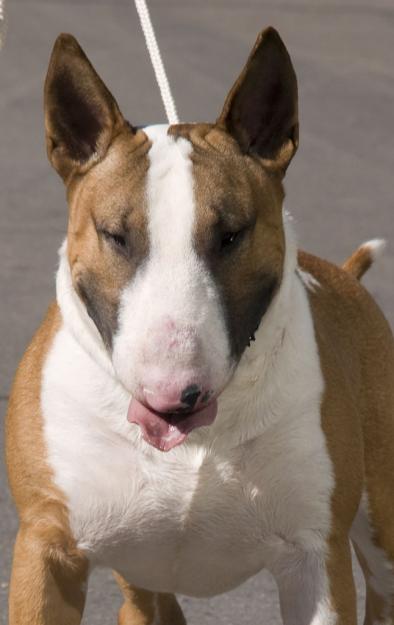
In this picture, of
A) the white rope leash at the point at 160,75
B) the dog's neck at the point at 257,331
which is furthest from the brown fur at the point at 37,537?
the white rope leash at the point at 160,75

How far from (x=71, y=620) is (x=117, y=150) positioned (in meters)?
1.10

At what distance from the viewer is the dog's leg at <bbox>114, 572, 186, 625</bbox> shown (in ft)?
16.0

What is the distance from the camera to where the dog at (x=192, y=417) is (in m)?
3.64

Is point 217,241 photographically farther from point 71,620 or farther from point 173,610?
point 173,610

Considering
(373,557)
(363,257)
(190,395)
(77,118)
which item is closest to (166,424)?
(190,395)

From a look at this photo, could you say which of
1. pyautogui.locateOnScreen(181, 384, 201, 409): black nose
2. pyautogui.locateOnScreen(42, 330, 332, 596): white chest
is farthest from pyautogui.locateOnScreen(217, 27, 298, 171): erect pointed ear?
pyautogui.locateOnScreen(181, 384, 201, 409): black nose

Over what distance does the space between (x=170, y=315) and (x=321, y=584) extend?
0.90 meters

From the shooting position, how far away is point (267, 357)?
12.8ft

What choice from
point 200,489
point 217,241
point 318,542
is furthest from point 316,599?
point 217,241

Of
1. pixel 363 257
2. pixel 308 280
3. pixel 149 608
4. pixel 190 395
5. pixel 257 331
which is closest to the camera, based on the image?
pixel 190 395

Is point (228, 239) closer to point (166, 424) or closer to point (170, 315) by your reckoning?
point (170, 315)

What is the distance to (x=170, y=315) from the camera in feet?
11.2

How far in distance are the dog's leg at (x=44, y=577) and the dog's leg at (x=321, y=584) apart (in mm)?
481

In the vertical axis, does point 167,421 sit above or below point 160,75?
below
